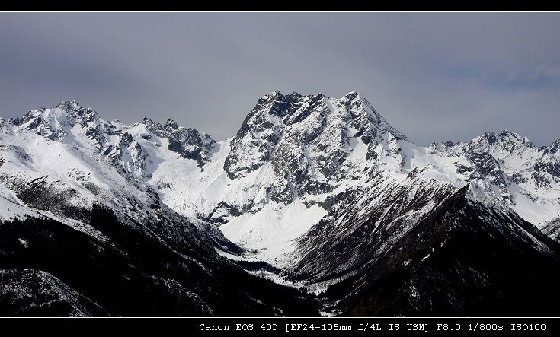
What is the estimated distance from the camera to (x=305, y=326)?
127 metres

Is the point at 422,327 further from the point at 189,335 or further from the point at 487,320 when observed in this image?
the point at 189,335

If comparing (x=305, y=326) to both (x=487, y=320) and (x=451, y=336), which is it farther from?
(x=487, y=320)

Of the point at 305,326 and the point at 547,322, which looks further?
the point at 547,322

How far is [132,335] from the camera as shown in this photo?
117m
